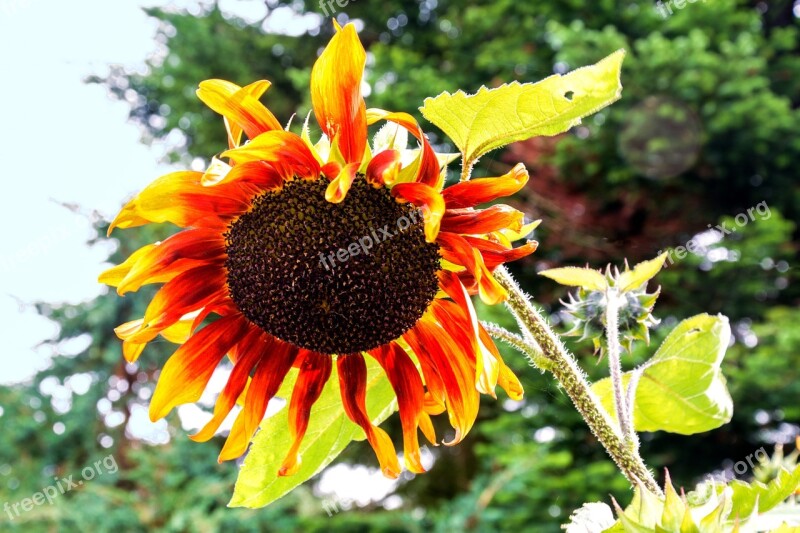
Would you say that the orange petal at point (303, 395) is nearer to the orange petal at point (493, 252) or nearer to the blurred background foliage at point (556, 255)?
the orange petal at point (493, 252)

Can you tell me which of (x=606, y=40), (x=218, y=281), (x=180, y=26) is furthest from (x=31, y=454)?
(x=218, y=281)

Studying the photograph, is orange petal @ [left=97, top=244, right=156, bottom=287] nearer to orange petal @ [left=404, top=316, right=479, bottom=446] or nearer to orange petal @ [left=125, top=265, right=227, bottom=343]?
orange petal @ [left=125, top=265, right=227, bottom=343]

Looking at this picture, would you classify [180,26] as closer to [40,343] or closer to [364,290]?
[40,343]

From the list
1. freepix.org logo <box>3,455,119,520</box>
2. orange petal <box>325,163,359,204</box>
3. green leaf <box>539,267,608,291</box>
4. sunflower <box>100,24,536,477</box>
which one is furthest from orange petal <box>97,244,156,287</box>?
freepix.org logo <box>3,455,119,520</box>

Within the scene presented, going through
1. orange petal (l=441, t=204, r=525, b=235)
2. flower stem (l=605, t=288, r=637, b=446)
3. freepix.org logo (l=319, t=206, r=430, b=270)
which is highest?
freepix.org logo (l=319, t=206, r=430, b=270)

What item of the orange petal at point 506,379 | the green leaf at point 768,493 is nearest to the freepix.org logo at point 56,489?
the orange petal at point 506,379

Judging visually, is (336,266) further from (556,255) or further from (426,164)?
(556,255)
